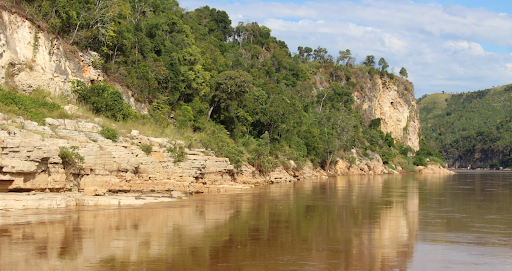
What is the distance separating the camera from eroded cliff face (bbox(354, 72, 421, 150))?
9850 cm

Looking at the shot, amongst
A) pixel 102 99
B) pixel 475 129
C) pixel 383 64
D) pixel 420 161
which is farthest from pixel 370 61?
pixel 102 99


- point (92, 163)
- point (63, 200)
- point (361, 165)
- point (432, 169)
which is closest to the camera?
point (63, 200)

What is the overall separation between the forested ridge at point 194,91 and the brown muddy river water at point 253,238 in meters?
15.3

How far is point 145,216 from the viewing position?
55.6ft

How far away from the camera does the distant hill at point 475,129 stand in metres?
129

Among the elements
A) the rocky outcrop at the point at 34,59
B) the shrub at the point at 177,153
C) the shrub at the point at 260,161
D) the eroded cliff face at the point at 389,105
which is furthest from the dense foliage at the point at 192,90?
the eroded cliff face at the point at 389,105

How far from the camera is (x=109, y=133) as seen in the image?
23.9 metres

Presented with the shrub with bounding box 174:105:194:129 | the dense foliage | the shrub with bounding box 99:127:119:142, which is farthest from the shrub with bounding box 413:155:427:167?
the shrub with bounding box 99:127:119:142

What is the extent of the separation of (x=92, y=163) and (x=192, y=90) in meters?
25.7

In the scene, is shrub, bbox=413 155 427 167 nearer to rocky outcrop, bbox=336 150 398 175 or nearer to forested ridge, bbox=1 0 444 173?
forested ridge, bbox=1 0 444 173

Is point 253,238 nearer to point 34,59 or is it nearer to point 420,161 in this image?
point 34,59

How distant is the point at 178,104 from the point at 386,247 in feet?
107

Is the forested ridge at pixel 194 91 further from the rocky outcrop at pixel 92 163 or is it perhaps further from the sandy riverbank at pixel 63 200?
the sandy riverbank at pixel 63 200

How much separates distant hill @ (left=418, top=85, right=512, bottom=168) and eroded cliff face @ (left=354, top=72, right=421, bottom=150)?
3586 centimetres
